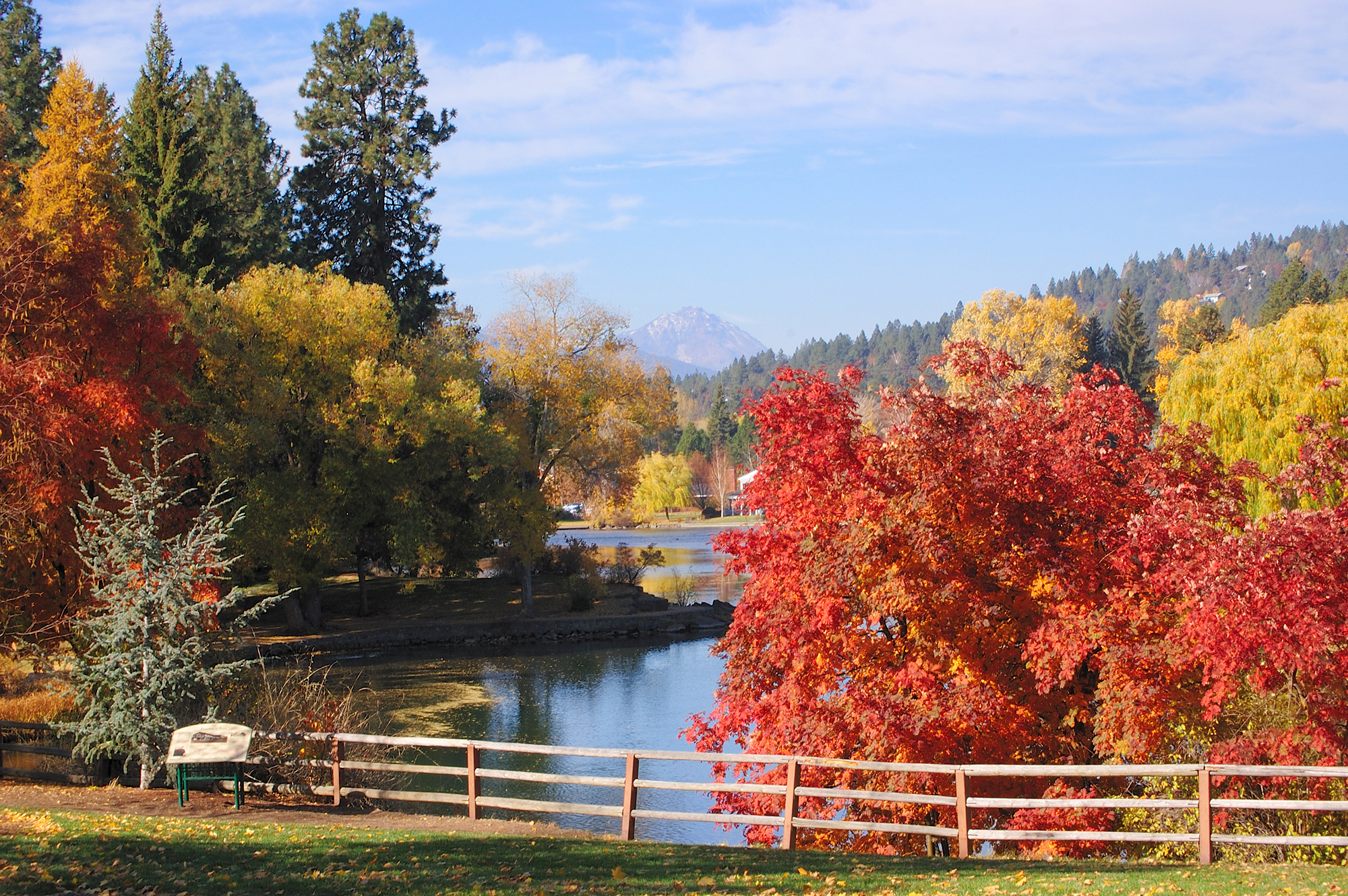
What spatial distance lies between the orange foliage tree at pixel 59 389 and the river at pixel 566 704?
294 inches

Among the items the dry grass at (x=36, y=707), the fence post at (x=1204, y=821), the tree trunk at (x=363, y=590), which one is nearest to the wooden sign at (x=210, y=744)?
the dry grass at (x=36, y=707)

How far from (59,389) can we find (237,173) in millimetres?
38070

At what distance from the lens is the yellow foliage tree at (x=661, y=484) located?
104m

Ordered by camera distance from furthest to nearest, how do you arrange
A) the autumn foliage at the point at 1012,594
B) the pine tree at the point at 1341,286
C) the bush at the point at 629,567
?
the pine tree at the point at 1341,286, the bush at the point at 629,567, the autumn foliage at the point at 1012,594

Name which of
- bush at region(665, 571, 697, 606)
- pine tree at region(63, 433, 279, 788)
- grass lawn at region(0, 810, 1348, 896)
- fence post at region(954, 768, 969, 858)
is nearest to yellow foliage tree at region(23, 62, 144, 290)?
pine tree at region(63, 433, 279, 788)

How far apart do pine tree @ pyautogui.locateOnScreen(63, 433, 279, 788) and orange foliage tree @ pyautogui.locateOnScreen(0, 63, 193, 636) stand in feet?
15.5

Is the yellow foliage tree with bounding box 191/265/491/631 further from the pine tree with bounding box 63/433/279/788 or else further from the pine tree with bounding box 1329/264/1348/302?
the pine tree with bounding box 1329/264/1348/302

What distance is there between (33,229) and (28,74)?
29949mm

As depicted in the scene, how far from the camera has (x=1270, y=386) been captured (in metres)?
25.3

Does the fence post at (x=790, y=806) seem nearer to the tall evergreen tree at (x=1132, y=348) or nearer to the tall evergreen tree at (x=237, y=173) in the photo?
the tall evergreen tree at (x=237, y=173)

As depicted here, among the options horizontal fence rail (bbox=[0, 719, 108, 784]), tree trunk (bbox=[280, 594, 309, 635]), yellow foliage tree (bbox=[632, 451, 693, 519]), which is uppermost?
yellow foliage tree (bbox=[632, 451, 693, 519])

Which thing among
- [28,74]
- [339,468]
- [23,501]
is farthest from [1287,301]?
[23,501]

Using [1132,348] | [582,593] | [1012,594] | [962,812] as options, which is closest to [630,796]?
[962,812]

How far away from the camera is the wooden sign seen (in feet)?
38.9
